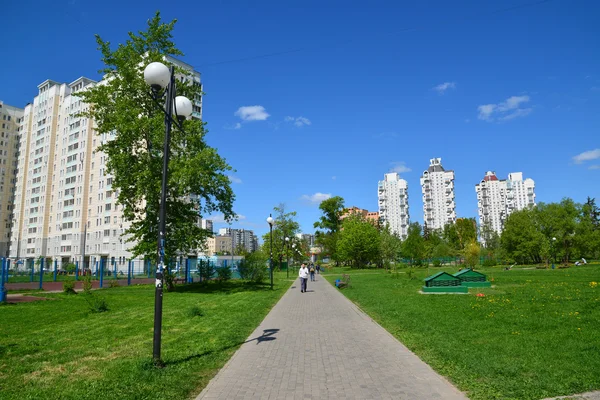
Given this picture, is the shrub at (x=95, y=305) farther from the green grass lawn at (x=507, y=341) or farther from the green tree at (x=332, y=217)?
the green tree at (x=332, y=217)

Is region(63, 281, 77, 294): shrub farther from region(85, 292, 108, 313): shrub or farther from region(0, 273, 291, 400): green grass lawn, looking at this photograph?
region(85, 292, 108, 313): shrub

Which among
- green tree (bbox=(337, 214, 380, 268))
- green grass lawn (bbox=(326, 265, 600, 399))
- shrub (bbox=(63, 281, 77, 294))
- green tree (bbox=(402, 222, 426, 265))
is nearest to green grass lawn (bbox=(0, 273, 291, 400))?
green grass lawn (bbox=(326, 265, 600, 399))

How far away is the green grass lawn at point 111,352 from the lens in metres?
5.26

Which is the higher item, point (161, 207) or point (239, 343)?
point (161, 207)

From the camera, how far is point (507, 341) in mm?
7734

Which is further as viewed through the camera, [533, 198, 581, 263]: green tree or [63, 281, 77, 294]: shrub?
[533, 198, 581, 263]: green tree

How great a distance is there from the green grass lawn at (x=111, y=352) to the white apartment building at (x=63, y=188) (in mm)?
61431

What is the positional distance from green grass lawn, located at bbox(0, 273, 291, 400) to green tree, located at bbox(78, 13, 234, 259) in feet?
30.6

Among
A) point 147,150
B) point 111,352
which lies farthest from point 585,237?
point 111,352

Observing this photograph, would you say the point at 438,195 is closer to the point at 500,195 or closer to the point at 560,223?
the point at 500,195

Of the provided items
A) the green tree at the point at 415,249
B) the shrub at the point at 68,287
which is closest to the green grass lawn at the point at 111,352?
the shrub at the point at 68,287

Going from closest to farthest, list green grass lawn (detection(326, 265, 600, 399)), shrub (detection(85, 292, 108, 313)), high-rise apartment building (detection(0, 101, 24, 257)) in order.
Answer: green grass lawn (detection(326, 265, 600, 399)), shrub (detection(85, 292, 108, 313)), high-rise apartment building (detection(0, 101, 24, 257))

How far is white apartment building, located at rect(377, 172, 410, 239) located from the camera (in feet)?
525

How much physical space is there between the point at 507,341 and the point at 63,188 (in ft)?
296
